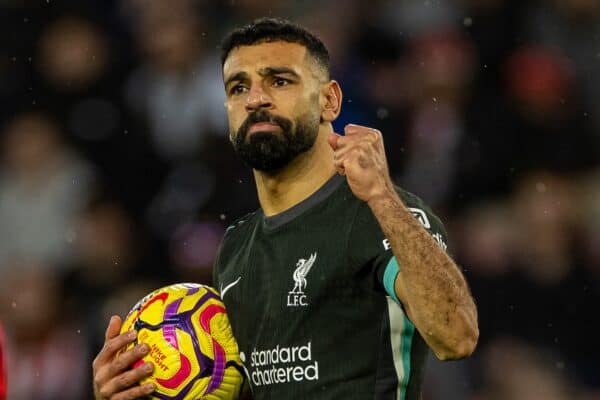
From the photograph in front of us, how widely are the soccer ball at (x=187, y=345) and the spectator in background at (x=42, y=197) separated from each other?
118 inches

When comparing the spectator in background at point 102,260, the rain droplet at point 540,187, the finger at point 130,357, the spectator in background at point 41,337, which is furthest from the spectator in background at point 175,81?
the finger at point 130,357

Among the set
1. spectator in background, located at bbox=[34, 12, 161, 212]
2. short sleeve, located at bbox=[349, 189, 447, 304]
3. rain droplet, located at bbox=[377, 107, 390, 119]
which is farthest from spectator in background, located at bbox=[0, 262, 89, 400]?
short sleeve, located at bbox=[349, 189, 447, 304]

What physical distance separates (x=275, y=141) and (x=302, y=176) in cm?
18

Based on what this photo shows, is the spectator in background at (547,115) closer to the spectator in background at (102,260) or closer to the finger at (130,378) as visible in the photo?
the spectator in background at (102,260)

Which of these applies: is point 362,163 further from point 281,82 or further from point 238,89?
point 238,89

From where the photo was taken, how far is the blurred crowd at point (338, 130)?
5.67 m

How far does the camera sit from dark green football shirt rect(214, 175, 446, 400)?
3.39m

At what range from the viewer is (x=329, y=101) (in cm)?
385

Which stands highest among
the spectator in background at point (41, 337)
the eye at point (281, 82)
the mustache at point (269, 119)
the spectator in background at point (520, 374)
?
the eye at point (281, 82)

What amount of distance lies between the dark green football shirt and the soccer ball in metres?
0.07

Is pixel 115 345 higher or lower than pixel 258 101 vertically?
lower

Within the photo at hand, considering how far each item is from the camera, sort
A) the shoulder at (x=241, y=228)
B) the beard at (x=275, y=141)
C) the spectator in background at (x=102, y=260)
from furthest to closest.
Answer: the spectator in background at (x=102, y=260) < the shoulder at (x=241, y=228) < the beard at (x=275, y=141)

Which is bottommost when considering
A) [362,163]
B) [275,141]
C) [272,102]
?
[362,163]


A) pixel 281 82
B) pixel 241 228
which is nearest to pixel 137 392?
pixel 241 228
